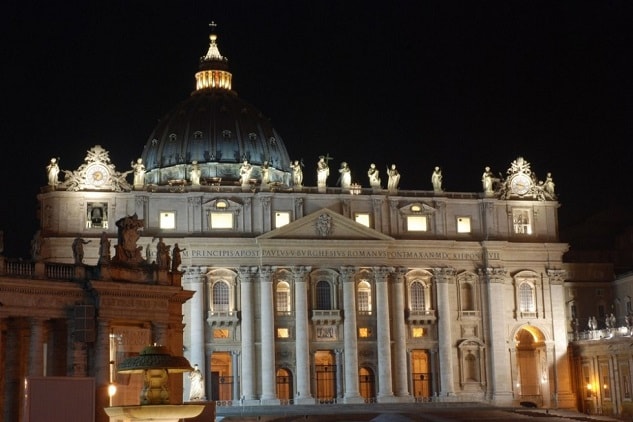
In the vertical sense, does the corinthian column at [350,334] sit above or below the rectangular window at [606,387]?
above

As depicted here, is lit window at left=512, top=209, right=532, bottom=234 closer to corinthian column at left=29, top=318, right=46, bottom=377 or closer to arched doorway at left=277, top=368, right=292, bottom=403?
arched doorway at left=277, top=368, right=292, bottom=403

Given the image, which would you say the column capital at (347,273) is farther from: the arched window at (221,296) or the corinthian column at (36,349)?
the corinthian column at (36,349)

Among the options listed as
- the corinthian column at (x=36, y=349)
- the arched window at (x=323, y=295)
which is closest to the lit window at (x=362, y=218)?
the arched window at (x=323, y=295)

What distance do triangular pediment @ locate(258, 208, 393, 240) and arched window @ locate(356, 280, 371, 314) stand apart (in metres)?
4.49

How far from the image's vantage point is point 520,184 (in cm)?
11456

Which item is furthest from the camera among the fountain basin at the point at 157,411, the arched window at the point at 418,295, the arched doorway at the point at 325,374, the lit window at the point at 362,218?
the arched window at the point at 418,295

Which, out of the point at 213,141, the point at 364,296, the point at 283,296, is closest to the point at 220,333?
the point at 283,296

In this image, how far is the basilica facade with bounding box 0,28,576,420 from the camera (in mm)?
103750

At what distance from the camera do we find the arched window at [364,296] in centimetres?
10825

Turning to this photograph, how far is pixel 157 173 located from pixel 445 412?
177 feet

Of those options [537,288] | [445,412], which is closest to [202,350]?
[445,412]

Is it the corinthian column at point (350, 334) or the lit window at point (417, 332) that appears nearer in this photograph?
the corinthian column at point (350, 334)

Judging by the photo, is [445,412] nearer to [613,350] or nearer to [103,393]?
[613,350]

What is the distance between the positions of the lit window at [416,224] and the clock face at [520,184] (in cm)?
1002
